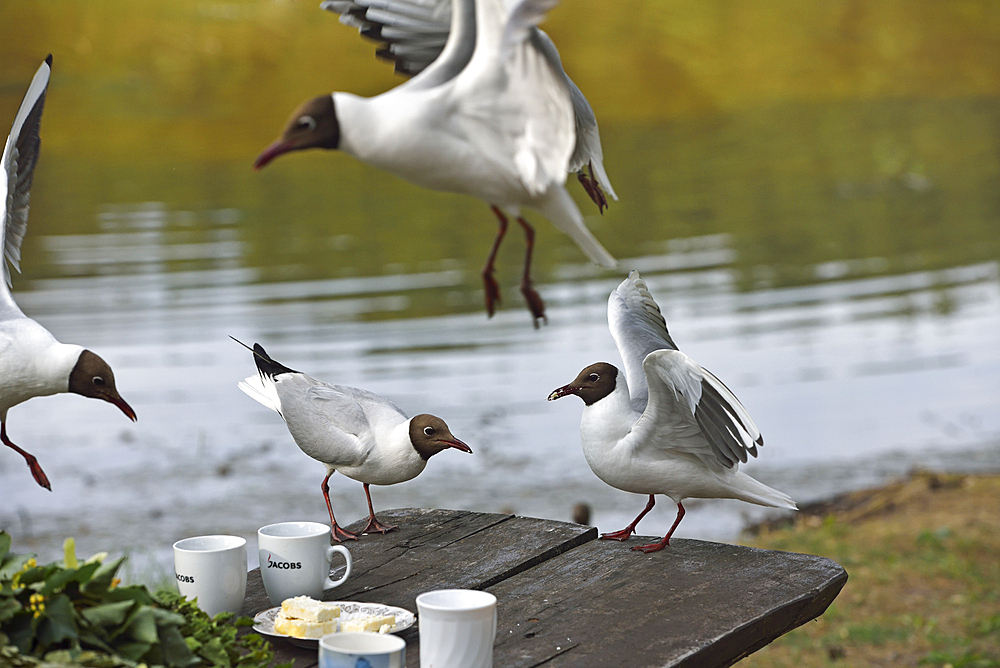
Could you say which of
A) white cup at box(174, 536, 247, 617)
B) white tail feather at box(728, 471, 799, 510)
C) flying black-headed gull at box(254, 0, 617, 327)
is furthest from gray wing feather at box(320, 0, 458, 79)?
white tail feather at box(728, 471, 799, 510)

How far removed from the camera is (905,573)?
9.92 feet

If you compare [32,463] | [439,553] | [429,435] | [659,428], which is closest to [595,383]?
[659,428]

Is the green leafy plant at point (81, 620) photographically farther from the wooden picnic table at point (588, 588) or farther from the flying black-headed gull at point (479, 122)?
the flying black-headed gull at point (479, 122)

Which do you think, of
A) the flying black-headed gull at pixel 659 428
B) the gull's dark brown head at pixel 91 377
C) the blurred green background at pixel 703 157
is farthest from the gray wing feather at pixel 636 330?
the blurred green background at pixel 703 157

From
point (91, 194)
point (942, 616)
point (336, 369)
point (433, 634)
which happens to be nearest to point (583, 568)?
point (433, 634)

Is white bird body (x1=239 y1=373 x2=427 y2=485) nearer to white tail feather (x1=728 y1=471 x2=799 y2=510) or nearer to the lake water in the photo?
white tail feather (x1=728 y1=471 x2=799 y2=510)

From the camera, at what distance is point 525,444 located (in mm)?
4301

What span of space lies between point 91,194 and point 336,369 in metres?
1.91

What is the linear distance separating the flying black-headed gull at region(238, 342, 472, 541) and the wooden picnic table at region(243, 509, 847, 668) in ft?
0.59

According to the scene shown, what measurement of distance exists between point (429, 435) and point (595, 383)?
0.27 metres

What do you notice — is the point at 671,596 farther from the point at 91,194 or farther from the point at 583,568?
the point at 91,194

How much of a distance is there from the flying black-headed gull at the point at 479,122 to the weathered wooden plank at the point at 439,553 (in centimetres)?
60

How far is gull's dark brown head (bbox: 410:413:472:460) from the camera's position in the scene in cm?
133

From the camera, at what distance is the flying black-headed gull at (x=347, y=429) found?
1.35 meters
